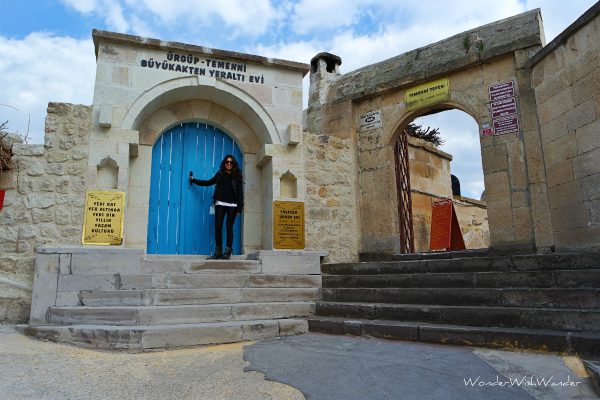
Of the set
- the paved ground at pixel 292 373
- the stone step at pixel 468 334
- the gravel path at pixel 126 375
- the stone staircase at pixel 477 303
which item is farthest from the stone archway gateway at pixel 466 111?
the gravel path at pixel 126 375

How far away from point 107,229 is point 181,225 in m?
1.20

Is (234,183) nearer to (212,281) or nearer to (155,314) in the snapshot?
(212,281)

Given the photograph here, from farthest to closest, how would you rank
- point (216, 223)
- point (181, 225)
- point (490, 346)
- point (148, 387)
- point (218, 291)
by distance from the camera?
point (181, 225)
point (216, 223)
point (218, 291)
point (490, 346)
point (148, 387)

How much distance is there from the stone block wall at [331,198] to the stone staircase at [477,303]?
1.33 m

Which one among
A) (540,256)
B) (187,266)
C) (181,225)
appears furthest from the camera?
(181,225)

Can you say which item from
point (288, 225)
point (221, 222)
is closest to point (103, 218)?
point (221, 222)

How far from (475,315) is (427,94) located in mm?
4167

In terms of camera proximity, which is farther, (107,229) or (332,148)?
(332,148)

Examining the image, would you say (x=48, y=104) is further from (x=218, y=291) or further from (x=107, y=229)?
(x=218, y=291)

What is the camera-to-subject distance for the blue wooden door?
6340mm

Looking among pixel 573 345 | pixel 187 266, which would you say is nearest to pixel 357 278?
pixel 187 266

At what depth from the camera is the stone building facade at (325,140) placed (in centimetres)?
526

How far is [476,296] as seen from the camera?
13.7 ft

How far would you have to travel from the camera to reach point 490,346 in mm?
3551
